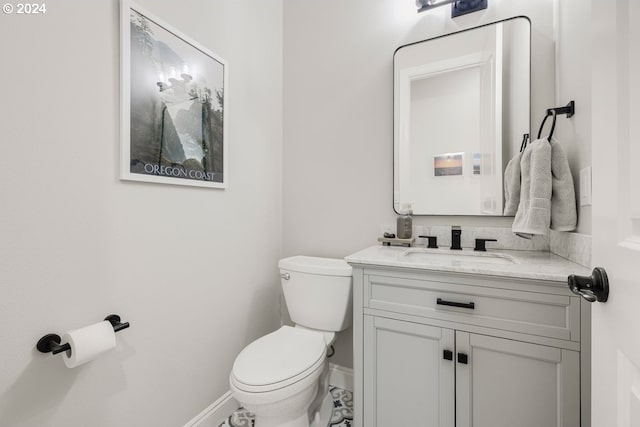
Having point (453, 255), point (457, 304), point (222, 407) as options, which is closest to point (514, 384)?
point (457, 304)

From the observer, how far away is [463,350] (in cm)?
107

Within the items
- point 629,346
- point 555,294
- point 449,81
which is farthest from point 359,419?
point 449,81

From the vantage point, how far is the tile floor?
152cm

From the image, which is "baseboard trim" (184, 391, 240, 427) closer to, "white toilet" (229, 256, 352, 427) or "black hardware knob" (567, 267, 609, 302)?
"white toilet" (229, 256, 352, 427)

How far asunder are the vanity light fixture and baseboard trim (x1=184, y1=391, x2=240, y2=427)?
236 cm

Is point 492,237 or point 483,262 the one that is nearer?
point 483,262

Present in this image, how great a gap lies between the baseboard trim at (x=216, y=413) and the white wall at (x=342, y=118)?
26.9 inches

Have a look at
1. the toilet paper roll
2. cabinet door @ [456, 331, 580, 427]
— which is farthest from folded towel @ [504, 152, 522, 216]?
the toilet paper roll

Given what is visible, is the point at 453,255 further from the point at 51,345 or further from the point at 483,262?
the point at 51,345

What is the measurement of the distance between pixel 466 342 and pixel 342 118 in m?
1.39

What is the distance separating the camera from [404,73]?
167cm

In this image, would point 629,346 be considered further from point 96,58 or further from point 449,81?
point 96,58

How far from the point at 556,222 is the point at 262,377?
1.31 m

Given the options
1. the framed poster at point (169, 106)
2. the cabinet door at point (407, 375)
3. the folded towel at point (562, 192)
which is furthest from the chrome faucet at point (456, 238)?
the framed poster at point (169, 106)
